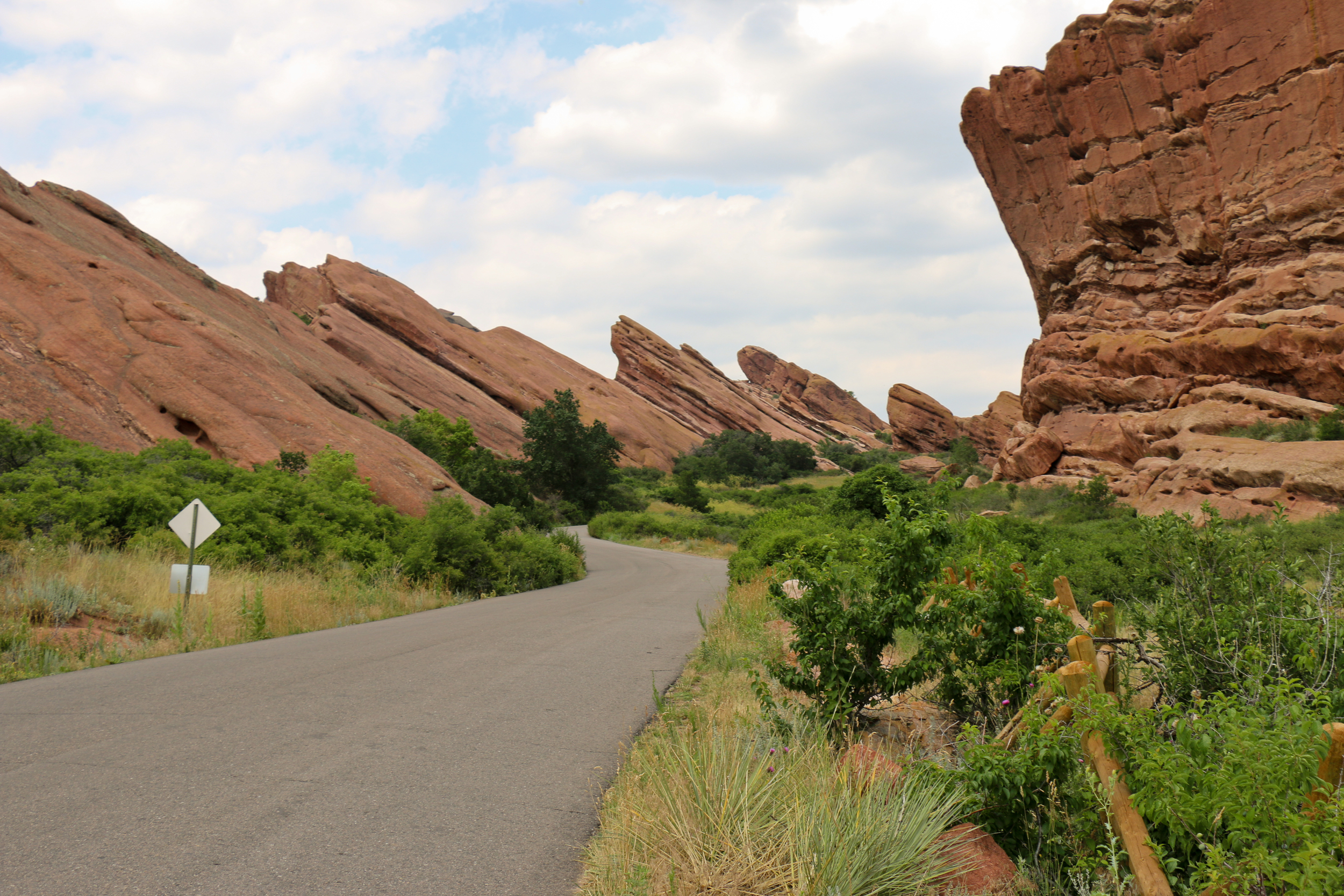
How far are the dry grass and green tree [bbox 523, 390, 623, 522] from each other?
115ft

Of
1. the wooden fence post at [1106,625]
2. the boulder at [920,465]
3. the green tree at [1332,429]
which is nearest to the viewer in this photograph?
the wooden fence post at [1106,625]

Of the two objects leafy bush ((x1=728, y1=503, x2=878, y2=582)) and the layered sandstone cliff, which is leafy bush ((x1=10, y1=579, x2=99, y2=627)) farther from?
the layered sandstone cliff

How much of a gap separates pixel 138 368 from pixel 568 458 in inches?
1131

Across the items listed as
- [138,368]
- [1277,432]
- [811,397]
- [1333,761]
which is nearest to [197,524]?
[1333,761]

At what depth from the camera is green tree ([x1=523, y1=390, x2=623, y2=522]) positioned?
4931 centimetres

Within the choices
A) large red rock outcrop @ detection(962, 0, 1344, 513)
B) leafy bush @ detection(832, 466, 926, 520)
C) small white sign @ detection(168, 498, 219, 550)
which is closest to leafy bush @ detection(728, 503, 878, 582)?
leafy bush @ detection(832, 466, 926, 520)

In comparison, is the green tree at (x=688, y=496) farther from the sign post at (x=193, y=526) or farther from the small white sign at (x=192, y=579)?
the small white sign at (x=192, y=579)

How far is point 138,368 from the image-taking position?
22406 mm

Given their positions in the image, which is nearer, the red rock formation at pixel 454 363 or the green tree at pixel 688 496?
the green tree at pixel 688 496

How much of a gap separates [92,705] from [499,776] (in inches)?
151

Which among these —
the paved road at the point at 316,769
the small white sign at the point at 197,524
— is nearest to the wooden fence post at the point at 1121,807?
the paved road at the point at 316,769

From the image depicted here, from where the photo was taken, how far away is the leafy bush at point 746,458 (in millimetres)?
72500

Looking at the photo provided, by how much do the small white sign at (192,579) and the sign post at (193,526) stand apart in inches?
0.9

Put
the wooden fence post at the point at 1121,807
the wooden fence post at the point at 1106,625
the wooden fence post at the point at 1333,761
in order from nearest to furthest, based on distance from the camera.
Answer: the wooden fence post at the point at 1333,761, the wooden fence post at the point at 1121,807, the wooden fence post at the point at 1106,625
